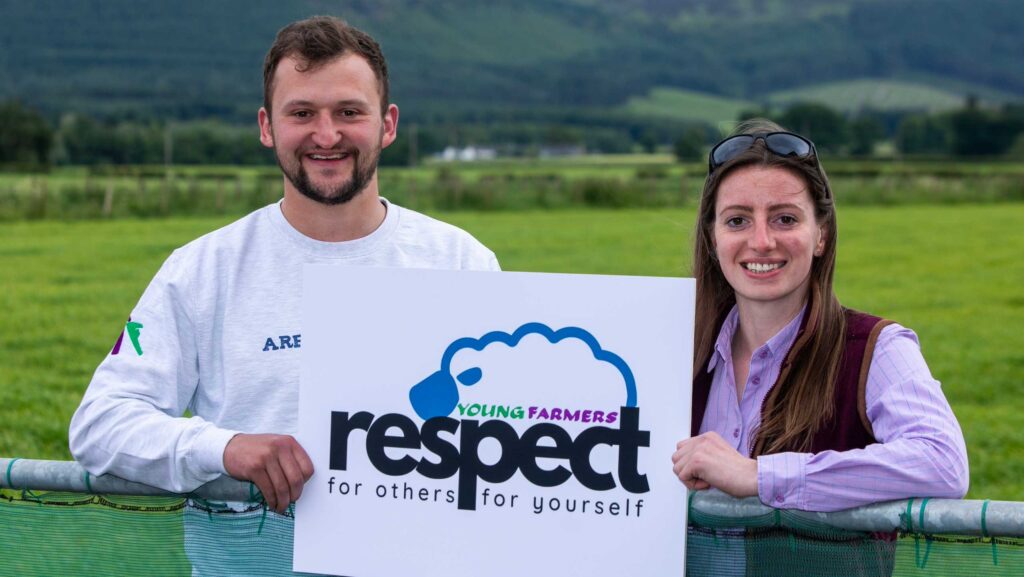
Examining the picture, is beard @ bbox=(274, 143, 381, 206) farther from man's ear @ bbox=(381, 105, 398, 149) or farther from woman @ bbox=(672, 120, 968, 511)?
woman @ bbox=(672, 120, 968, 511)

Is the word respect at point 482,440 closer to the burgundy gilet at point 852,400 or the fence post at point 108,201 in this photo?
the burgundy gilet at point 852,400

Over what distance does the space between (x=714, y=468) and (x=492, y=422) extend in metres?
0.41

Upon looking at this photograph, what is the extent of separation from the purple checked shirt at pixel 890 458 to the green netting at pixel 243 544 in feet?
0.25

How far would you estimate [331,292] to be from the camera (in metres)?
2.51

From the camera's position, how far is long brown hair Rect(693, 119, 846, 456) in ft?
8.52

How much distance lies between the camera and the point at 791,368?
8.87 feet

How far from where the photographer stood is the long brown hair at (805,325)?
8.52 ft

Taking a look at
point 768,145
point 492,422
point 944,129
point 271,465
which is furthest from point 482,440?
point 944,129

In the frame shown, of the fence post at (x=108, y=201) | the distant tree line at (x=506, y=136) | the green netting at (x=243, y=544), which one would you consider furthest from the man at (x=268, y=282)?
the fence post at (x=108, y=201)

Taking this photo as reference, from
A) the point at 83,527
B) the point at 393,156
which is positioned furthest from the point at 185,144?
the point at 83,527

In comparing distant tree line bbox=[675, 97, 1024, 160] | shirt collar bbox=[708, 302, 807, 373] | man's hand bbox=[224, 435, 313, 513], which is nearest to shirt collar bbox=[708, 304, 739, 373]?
shirt collar bbox=[708, 302, 807, 373]

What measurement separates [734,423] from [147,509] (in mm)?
1233

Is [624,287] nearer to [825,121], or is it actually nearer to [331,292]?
[331,292]

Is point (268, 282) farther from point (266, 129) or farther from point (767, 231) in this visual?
point (767, 231)
